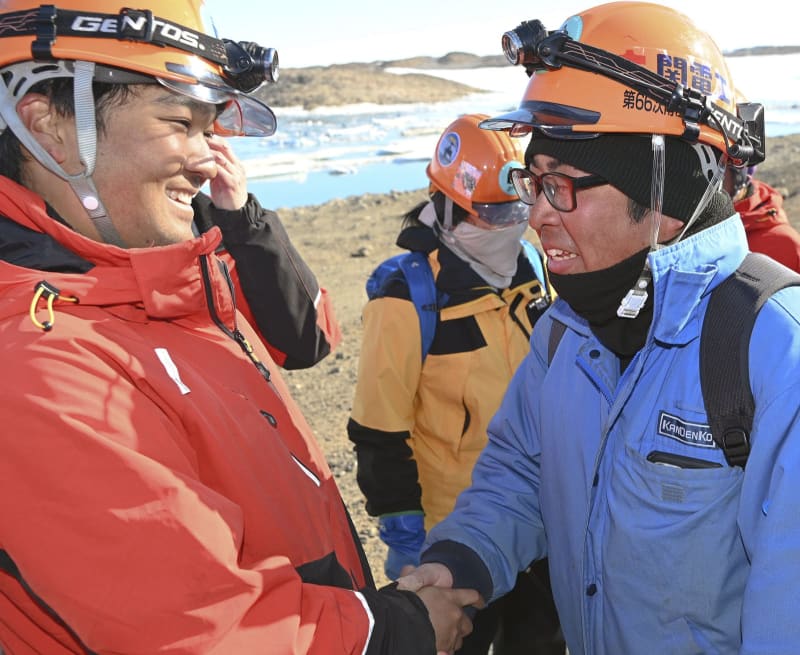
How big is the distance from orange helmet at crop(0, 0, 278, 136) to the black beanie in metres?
0.93

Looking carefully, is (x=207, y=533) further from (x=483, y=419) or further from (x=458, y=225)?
(x=458, y=225)

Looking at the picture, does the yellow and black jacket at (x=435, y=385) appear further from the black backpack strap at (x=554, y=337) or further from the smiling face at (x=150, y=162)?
the smiling face at (x=150, y=162)

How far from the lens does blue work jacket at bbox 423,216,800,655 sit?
1.59 m

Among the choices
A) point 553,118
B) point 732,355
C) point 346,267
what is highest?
point 553,118

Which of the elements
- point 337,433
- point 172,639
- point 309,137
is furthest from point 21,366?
point 309,137

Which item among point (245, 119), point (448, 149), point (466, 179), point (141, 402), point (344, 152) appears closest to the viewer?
point (141, 402)

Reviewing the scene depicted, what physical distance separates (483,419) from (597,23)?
5.24 ft

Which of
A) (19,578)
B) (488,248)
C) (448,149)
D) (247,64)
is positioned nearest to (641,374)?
(247,64)

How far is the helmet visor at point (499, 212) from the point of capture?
11.5 ft

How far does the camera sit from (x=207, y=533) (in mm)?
1522

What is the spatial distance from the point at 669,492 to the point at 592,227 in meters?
0.70

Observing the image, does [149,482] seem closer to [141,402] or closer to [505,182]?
[141,402]

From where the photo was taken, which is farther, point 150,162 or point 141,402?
point 150,162

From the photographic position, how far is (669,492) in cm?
181
